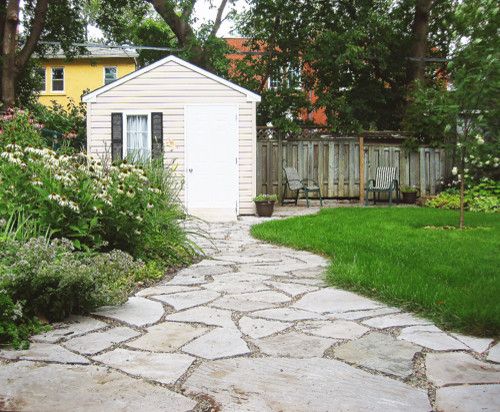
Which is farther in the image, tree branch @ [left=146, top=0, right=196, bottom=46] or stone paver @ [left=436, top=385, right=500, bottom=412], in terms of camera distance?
tree branch @ [left=146, top=0, right=196, bottom=46]

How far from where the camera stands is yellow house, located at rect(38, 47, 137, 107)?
28297mm

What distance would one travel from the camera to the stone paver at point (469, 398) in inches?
91.3

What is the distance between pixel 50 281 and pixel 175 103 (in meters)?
8.80

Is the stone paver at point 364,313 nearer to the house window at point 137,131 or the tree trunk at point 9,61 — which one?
the house window at point 137,131

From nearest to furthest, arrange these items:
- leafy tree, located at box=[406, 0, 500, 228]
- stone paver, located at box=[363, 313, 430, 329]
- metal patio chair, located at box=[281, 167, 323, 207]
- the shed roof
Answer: stone paver, located at box=[363, 313, 430, 329] < leafy tree, located at box=[406, 0, 500, 228] < the shed roof < metal patio chair, located at box=[281, 167, 323, 207]

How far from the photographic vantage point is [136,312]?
381 centimetres

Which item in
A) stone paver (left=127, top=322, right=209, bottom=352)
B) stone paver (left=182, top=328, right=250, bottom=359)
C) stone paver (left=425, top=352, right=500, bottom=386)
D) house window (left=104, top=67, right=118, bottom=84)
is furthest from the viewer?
house window (left=104, top=67, right=118, bottom=84)

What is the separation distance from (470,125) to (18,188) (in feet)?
19.0

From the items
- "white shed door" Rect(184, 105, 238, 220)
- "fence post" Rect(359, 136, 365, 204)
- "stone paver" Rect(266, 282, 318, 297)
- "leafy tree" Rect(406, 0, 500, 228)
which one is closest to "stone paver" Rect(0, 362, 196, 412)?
"stone paver" Rect(266, 282, 318, 297)

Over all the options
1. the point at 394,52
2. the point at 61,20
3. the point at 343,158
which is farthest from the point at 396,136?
the point at 61,20

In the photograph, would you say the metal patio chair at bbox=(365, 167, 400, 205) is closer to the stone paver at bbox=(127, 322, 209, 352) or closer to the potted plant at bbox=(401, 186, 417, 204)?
the potted plant at bbox=(401, 186, 417, 204)

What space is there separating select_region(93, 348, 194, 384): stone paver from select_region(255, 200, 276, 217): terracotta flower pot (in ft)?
27.6

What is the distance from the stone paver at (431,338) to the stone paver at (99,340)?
4.89 ft

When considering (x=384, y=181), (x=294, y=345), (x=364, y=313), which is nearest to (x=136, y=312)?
(x=294, y=345)
